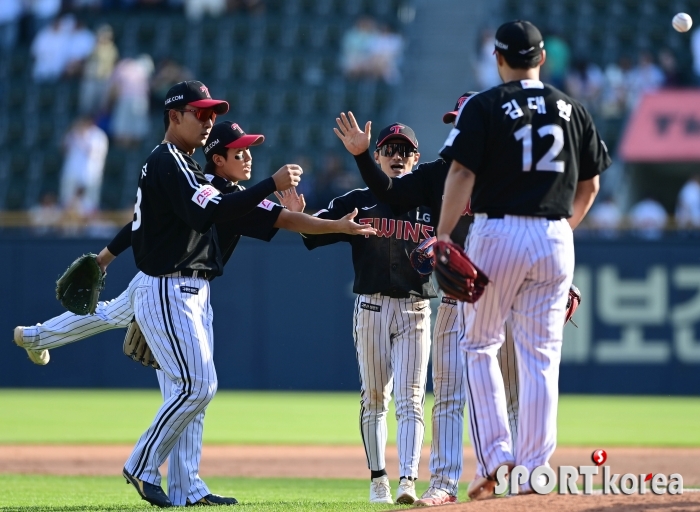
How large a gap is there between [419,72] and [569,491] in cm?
1285

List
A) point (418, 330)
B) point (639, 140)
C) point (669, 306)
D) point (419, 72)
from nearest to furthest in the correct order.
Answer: point (418, 330), point (669, 306), point (639, 140), point (419, 72)

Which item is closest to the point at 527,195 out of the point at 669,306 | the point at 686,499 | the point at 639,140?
the point at 686,499

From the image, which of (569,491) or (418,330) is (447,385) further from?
(569,491)

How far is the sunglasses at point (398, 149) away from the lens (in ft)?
18.8

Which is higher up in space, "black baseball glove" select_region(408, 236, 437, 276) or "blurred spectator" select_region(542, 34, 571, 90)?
"blurred spectator" select_region(542, 34, 571, 90)

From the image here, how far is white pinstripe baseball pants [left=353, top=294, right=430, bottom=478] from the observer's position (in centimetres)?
551

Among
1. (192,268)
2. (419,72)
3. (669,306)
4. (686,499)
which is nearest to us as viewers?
(686,499)

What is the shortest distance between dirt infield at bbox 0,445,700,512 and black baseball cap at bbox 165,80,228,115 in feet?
10.0

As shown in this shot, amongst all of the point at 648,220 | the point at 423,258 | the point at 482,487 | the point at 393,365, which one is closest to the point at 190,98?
the point at 423,258

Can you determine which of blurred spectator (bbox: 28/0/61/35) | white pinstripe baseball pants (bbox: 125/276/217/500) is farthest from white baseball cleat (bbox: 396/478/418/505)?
blurred spectator (bbox: 28/0/61/35)

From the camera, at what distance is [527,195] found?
14.3ft

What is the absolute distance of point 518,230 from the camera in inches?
171

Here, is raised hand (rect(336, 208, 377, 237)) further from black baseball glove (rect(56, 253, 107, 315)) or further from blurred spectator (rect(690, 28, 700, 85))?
blurred spectator (rect(690, 28, 700, 85))

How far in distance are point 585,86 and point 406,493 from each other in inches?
430
